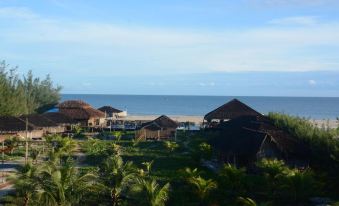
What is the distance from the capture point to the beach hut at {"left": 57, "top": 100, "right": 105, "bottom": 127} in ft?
188

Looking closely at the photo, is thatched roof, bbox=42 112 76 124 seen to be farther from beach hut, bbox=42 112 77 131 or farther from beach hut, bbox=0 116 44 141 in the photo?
beach hut, bbox=0 116 44 141

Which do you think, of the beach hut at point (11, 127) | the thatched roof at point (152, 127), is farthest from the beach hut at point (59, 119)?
the thatched roof at point (152, 127)

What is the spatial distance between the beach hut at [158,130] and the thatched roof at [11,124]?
34.6 feet

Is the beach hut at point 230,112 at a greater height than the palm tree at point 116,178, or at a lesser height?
greater

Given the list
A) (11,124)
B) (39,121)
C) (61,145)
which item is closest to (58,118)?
(39,121)

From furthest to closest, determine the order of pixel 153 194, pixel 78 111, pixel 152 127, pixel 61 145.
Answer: pixel 78 111 → pixel 152 127 → pixel 61 145 → pixel 153 194

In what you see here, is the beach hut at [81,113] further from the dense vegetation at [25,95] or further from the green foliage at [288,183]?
the green foliage at [288,183]

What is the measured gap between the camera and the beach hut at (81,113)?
5725 cm

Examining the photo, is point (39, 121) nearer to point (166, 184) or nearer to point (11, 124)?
point (11, 124)

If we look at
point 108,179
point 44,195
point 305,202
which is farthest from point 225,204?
point 44,195

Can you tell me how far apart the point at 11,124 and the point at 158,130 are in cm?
1320

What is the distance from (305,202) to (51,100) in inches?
2264

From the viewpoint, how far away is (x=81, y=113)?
189 ft

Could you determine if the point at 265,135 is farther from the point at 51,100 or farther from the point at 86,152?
the point at 51,100
